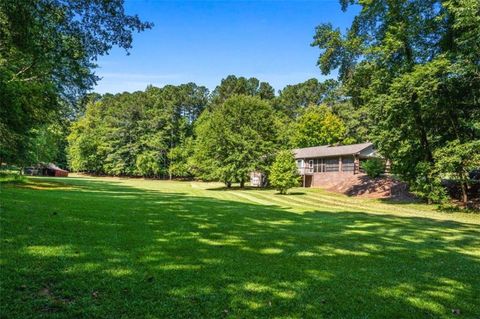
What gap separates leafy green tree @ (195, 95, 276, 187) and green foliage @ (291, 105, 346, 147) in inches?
679

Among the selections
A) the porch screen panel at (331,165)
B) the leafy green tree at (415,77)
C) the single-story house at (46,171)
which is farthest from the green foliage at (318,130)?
the single-story house at (46,171)

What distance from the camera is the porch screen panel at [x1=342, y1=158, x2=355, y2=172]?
132 ft

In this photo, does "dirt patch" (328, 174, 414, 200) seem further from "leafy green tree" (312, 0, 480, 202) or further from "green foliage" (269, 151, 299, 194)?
"green foliage" (269, 151, 299, 194)

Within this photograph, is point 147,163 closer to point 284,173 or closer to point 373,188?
point 284,173

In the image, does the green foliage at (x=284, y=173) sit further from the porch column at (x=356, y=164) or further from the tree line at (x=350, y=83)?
the porch column at (x=356, y=164)

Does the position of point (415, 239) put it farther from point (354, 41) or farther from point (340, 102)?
point (340, 102)

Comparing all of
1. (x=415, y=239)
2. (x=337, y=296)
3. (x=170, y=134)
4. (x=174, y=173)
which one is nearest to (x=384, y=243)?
(x=415, y=239)

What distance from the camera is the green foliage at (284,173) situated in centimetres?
3294

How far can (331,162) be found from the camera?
141 ft

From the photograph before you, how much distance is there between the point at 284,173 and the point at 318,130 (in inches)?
1205

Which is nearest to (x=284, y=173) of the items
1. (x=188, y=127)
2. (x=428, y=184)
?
(x=428, y=184)

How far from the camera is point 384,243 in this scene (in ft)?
31.5

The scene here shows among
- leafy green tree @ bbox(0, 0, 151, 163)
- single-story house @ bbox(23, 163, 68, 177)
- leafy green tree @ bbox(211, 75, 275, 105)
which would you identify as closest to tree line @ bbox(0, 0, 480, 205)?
leafy green tree @ bbox(0, 0, 151, 163)

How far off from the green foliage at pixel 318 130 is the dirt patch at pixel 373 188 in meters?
22.7
